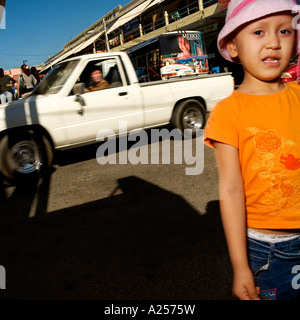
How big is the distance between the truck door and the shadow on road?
1743 mm

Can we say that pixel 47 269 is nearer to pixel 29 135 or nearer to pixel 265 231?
pixel 265 231

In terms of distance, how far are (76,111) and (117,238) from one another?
2.93 metres

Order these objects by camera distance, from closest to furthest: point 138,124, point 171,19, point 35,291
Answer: point 35,291 → point 138,124 → point 171,19

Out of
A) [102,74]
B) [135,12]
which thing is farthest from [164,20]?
[102,74]

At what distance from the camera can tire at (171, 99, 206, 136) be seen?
666 centimetres

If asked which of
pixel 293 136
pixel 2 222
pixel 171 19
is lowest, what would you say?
pixel 2 222

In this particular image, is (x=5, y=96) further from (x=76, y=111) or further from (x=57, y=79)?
(x=76, y=111)

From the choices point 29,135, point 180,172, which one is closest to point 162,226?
point 180,172

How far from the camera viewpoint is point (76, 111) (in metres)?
5.48

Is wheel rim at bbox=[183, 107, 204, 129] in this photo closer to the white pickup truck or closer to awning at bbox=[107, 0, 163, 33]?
the white pickup truck

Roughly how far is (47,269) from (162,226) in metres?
1.16

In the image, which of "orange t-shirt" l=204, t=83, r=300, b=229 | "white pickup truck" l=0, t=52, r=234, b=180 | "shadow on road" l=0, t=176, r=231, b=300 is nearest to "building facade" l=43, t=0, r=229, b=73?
"white pickup truck" l=0, t=52, r=234, b=180

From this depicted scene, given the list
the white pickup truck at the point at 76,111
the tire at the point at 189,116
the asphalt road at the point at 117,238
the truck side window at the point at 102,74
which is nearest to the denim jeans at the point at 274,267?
the asphalt road at the point at 117,238

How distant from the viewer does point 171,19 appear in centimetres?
3016
